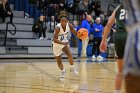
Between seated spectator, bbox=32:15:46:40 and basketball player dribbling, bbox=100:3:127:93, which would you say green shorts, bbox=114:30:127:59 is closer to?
basketball player dribbling, bbox=100:3:127:93

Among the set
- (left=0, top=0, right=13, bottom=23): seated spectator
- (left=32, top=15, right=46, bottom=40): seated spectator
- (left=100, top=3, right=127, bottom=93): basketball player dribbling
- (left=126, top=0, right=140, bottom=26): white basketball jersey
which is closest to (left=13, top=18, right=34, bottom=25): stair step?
(left=32, top=15, right=46, bottom=40): seated spectator

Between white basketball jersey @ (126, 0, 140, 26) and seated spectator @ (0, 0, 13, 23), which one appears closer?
white basketball jersey @ (126, 0, 140, 26)

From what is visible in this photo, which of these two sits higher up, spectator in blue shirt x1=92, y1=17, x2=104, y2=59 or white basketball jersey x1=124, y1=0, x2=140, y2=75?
white basketball jersey x1=124, y1=0, x2=140, y2=75

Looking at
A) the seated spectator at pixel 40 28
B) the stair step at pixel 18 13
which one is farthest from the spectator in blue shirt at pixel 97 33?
the stair step at pixel 18 13

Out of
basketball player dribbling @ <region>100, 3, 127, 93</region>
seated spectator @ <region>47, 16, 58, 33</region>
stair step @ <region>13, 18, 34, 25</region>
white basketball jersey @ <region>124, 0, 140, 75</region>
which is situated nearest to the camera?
white basketball jersey @ <region>124, 0, 140, 75</region>

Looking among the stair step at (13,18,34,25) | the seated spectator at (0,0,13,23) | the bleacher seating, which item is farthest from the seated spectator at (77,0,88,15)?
the seated spectator at (0,0,13,23)

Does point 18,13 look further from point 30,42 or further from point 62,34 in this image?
point 62,34

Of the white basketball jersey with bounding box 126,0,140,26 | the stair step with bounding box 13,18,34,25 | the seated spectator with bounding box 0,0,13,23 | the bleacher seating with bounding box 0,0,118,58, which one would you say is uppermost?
the seated spectator with bounding box 0,0,13,23

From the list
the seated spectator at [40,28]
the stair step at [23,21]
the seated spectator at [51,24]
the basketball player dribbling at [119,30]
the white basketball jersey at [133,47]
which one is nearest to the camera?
the white basketball jersey at [133,47]

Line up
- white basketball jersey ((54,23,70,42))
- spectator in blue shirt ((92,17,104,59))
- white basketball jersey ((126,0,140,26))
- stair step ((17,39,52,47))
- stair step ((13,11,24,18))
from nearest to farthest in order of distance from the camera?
white basketball jersey ((126,0,140,26)) < white basketball jersey ((54,23,70,42)) < stair step ((17,39,52,47)) < spectator in blue shirt ((92,17,104,59)) < stair step ((13,11,24,18))

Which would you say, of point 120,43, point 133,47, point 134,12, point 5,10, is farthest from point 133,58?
point 5,10

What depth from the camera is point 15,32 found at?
690 inches

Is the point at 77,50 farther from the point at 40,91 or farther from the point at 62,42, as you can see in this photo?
the point at 40,91

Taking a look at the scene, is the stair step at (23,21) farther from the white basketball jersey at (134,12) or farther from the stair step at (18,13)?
the white basketball jersey at (134,12)
